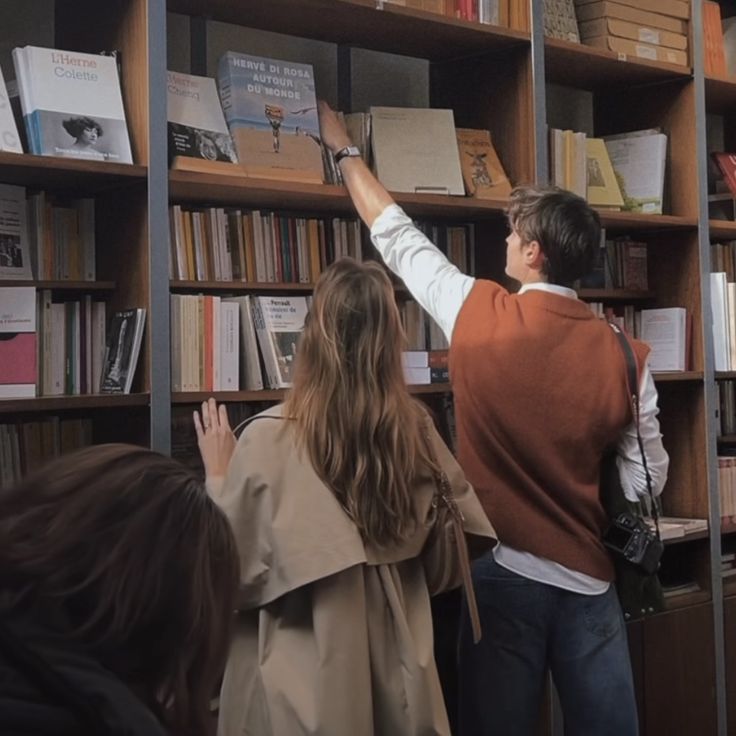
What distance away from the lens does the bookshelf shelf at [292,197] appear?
Result: 2.58 metres

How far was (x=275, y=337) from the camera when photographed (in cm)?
276

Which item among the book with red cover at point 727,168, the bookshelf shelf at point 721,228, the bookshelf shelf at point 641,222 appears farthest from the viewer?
the book with red cover at point 727,168

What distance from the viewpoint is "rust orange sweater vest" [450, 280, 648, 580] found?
2.44 meters

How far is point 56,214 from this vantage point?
2539 millimetres

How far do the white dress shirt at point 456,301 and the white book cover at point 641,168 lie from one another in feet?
3.94

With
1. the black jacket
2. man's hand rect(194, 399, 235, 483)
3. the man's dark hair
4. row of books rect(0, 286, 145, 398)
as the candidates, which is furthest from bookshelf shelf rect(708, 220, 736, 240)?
the black jacket

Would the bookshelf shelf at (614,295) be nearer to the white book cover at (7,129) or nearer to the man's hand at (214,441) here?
the man's hand at (214,441)

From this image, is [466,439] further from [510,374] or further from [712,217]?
[712,217]

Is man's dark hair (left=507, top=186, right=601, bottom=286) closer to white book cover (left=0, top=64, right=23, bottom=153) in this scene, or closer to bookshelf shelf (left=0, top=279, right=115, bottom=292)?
bookshelf shelf (left=0, top=279, right=115, bottom=292)

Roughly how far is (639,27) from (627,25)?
0.20 feet

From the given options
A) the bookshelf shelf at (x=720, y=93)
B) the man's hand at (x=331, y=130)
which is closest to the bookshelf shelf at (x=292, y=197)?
the man's hand at (x=331, y=130)

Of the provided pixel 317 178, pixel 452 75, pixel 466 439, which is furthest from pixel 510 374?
pixel 452 75

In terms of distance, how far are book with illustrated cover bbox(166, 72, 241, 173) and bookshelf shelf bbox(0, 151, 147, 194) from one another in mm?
146

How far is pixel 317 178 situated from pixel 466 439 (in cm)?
75
